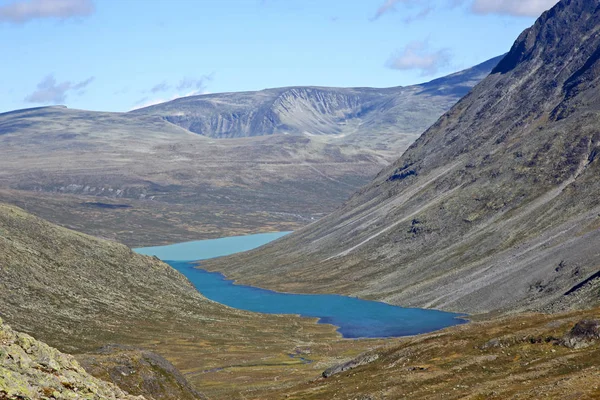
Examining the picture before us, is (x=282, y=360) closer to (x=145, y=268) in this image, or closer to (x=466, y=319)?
(x=466, y=319)

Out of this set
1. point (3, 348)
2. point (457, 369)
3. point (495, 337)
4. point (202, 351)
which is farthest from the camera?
point (202, 351)

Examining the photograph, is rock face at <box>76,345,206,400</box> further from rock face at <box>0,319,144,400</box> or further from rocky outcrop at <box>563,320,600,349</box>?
rocky outcrop at <box>563,320,600,349</box>

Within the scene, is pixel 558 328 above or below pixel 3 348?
below

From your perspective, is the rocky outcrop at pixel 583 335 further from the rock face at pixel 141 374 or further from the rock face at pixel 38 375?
the rock face at pixel 38 375

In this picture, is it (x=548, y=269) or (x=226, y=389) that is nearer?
(x=226, y=389)

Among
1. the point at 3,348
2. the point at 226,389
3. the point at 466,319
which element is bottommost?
the point at 466,319

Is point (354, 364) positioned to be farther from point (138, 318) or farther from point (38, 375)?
point (138, 318)

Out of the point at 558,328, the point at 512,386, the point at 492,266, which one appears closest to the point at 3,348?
the point at 512,386
